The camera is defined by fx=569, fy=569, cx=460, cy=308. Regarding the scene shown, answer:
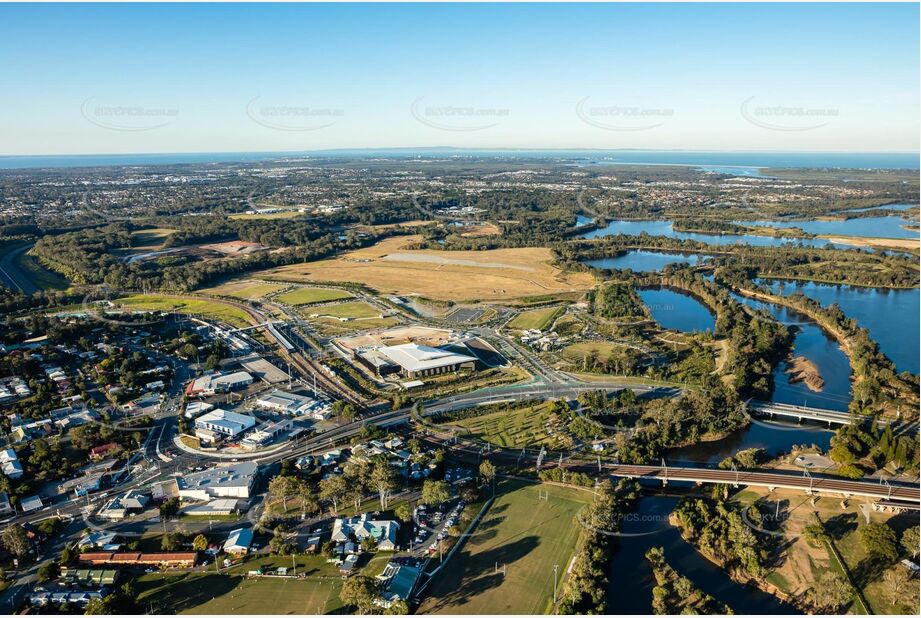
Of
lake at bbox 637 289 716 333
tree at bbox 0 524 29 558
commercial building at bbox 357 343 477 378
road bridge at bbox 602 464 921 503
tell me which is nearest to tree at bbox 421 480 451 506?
road bridge at bbox 602 464 921 503

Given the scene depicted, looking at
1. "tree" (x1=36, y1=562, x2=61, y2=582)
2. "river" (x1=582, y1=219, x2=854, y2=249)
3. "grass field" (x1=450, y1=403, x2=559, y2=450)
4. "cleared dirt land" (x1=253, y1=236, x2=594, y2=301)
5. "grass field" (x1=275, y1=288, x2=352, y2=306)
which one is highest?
"river" (x1=582, y1=219, x2=854, y2=249)

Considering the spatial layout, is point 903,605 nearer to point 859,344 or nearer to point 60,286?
point 859,344

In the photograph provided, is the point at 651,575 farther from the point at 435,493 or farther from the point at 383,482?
the point at 383,482

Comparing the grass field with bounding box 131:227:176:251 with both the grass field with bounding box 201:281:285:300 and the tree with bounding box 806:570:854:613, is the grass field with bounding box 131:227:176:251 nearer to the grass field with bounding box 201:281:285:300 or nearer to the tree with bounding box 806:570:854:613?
the grass field with bounding box 201:281:285:300

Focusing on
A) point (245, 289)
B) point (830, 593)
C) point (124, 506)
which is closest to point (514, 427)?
point (830, 593)

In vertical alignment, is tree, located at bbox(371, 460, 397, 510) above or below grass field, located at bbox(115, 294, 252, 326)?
below

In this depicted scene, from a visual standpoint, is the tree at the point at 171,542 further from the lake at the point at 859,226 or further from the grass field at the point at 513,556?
the lake at the point at 859,226

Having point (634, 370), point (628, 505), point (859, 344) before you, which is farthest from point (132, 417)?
point (859, 344)

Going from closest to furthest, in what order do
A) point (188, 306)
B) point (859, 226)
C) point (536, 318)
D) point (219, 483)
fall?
point (219, 483), point (536, 318), point (188, 306), point (859, 226)
